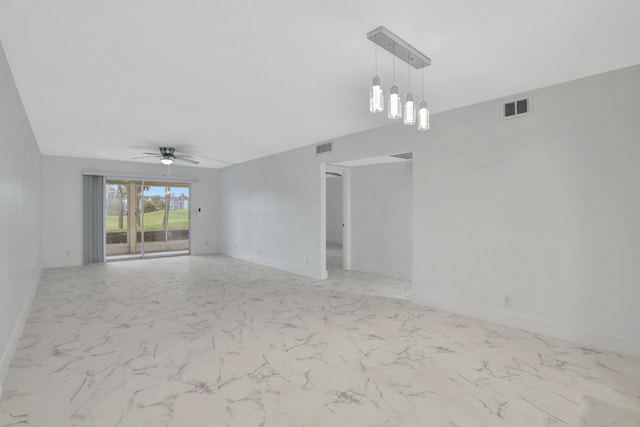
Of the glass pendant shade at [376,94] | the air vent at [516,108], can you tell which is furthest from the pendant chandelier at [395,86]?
the air vent at [516,108]

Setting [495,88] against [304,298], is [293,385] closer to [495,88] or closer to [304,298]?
[304,298]

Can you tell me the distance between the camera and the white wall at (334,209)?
11.2 m

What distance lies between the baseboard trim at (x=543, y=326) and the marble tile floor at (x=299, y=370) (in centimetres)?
11

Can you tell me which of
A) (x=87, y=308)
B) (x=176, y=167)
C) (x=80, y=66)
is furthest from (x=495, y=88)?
(x=176, y=167)

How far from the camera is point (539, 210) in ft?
10.7

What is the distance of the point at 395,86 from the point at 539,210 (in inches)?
81.2

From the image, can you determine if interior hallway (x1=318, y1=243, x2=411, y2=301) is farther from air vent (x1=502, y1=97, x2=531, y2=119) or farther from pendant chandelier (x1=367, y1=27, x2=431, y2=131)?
pendant chandelier (x1=367, y1=27, x2=431, y2=131)

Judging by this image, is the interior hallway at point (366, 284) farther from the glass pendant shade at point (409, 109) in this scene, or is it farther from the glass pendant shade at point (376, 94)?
the glass pendant shade at point (376, 94)

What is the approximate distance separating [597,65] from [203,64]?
3293 millimetres

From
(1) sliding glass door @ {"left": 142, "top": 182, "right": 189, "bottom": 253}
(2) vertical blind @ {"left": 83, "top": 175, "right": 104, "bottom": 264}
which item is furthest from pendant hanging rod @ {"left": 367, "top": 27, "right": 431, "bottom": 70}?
(1) sliding glass door @ {"left": 142, "top": 182, "right": 189, "bottom": 253}

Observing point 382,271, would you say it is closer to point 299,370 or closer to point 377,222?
point 377,222

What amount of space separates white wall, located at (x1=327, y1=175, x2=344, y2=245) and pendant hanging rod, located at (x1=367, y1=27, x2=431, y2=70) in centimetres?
853

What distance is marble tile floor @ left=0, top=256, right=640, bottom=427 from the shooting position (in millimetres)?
2004

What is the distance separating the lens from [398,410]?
2.04m
